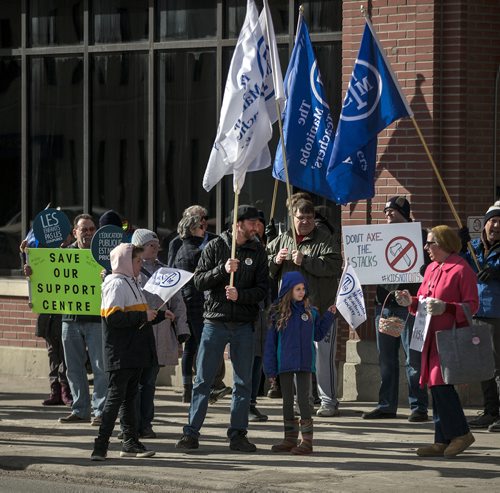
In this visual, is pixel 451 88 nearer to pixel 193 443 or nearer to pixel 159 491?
pixel 193 443

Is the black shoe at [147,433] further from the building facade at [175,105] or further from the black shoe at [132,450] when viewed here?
the building facade at [175,105]

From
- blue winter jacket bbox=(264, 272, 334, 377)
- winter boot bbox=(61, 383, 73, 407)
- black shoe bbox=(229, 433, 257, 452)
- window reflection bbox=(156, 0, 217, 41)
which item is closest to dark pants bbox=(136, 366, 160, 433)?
black shoe bbox=(229, 433, 257, 452)

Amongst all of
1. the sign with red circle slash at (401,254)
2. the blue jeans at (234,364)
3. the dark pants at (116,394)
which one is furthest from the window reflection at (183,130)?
the dark pants at (116,394)

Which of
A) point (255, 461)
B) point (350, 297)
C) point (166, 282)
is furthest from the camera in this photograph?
point (350, 297)

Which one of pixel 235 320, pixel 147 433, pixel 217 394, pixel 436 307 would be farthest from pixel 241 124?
pixel 217 394

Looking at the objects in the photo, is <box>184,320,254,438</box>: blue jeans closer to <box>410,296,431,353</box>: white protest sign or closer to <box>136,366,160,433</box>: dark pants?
<box>136,366,160,433</box>: dark pants

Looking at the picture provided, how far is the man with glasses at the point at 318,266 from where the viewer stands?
518 inches

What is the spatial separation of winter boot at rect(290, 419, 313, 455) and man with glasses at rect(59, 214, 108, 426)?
2.41 m

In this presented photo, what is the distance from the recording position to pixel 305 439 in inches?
455

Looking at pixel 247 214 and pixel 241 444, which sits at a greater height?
pixel 247 214

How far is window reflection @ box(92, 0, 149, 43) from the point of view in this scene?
16.9 meters

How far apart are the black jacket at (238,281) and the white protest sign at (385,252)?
1701 millimetres

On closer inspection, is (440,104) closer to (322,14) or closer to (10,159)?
(322,14)

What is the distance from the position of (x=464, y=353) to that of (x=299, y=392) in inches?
53.3
